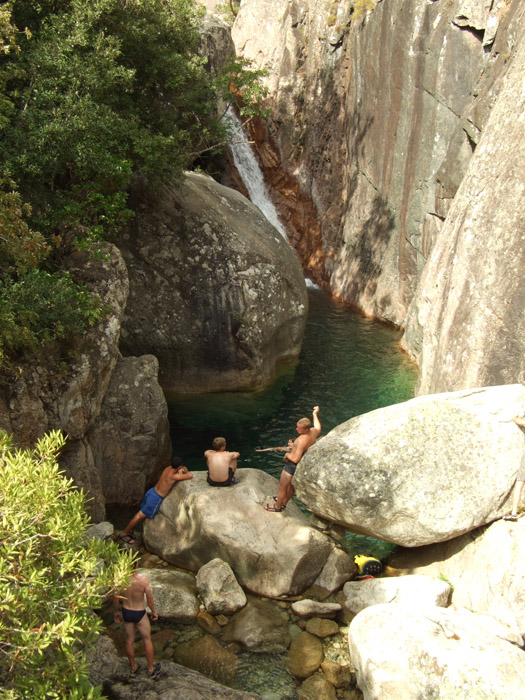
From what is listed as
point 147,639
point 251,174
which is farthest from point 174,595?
point 251,174

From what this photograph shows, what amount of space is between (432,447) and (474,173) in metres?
7.21

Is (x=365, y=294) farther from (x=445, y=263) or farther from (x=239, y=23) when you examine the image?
(x=239, y=23)

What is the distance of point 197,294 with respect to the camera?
16375mm

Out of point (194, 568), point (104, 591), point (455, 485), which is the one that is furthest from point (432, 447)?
point (104, 591)

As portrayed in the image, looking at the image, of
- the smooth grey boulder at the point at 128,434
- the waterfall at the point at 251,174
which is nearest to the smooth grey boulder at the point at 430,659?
the smooth grey boulder at the point at 128,434

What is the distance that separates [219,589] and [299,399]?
25.4 ft

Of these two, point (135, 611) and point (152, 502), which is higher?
point (152, 502)

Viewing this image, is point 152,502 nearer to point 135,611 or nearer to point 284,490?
point 284,490

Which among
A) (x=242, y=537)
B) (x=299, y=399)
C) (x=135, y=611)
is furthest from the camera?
(x=299, y=399)

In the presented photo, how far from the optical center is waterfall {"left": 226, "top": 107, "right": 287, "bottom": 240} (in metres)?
30.4

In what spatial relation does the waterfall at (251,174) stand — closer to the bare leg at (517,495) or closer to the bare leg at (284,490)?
the bare leg at (284,490)

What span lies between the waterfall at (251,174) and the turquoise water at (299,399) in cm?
1137

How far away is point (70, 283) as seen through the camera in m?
11.0

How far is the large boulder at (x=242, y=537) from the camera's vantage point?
32.6 feet
